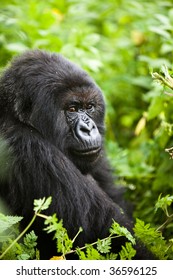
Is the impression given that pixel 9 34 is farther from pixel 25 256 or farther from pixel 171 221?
pixel 25 256

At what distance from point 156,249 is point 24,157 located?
1078 mm

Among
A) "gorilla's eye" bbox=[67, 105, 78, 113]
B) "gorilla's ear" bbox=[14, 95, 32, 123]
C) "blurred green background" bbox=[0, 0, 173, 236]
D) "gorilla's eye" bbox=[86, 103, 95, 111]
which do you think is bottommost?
"blurred green background" bbox=[0, 0, 173, 236]

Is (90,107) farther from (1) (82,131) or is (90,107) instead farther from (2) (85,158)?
(2) (85,158)

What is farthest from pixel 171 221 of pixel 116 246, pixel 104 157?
pixel 104 157

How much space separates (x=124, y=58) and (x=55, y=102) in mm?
3521

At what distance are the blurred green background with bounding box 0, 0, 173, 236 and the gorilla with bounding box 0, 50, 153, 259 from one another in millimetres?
623

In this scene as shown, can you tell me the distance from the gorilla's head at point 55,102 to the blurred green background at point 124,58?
67cm

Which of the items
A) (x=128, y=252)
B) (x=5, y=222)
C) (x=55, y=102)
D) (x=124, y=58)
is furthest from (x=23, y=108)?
(x=124, y=58)

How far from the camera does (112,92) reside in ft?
22.4

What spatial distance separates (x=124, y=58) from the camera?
24.8ft

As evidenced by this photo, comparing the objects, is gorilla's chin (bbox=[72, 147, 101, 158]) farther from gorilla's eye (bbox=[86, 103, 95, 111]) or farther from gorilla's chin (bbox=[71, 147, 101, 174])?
gorilla's eye (bbox=[86, 103, 95, 111])

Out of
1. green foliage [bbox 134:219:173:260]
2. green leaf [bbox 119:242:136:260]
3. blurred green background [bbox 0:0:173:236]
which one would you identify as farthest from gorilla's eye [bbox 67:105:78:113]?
green leaf [bbox 119:242:136:260]

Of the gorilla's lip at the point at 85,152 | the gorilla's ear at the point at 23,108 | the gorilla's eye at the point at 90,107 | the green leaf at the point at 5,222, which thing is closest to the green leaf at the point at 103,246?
the green leaf at the point at 5,222

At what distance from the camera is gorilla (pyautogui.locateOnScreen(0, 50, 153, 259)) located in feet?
12.9
